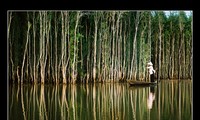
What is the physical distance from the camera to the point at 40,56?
8.82 m

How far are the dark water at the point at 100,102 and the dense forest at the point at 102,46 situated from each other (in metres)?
0.13

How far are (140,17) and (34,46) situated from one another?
1398 mm

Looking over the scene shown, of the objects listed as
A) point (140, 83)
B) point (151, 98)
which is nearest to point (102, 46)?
point (140, 83)

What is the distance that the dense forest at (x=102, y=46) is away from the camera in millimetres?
8680

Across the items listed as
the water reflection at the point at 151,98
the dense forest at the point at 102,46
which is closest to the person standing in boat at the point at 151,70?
the dense forest at the point at 102,46

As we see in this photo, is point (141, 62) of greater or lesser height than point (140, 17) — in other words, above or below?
below

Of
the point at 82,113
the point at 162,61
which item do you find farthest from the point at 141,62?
the point at 82,113

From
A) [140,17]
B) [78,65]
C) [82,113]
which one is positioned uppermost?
[140,17]

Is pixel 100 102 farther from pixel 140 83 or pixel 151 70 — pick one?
pixel 151 70

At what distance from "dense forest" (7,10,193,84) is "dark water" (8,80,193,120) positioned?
13 centimetres

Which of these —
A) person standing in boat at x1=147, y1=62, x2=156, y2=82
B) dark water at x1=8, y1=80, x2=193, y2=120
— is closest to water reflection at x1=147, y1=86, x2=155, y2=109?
dark water at x1=8, y1=80, x2=193, y2=120

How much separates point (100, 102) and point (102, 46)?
2.40 ft

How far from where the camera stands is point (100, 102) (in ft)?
28.4
